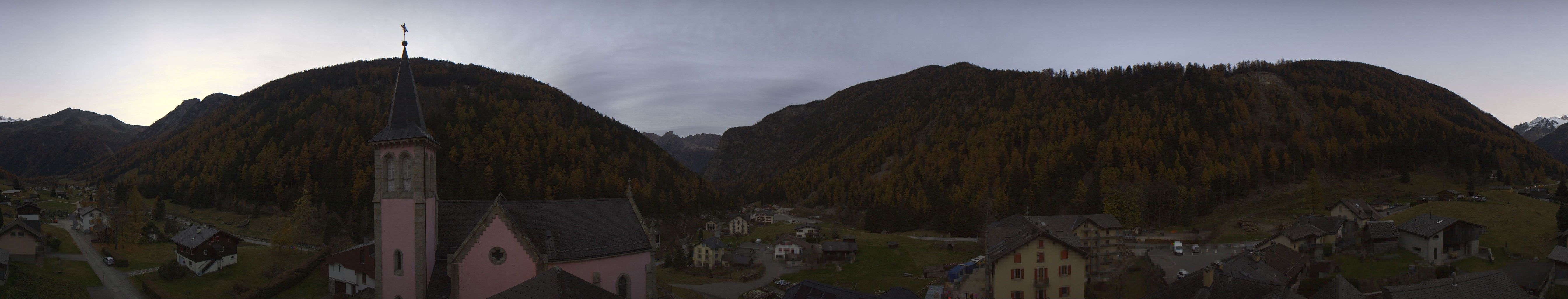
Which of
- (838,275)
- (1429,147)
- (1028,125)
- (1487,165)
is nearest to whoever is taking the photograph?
(838,275)

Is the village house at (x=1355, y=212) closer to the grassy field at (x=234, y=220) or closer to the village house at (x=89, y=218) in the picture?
the grassy field at (x=234, y=220)

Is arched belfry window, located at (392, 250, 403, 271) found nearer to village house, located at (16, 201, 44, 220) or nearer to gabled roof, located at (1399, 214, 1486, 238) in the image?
gabled roof, located at (1399, 214, 1486, 238)

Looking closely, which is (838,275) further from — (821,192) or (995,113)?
(995,113)

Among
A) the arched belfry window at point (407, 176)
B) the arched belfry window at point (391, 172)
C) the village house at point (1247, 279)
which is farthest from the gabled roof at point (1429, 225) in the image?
the arched belfry window at point (391, 172)

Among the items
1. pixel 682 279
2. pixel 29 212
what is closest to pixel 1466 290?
pixel 682 279

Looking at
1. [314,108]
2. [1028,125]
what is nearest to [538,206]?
[314,108]

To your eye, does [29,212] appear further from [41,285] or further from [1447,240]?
[1447,240]

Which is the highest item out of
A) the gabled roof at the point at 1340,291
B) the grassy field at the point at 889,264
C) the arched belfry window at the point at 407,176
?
the arched belfry window at the point at 407,176
